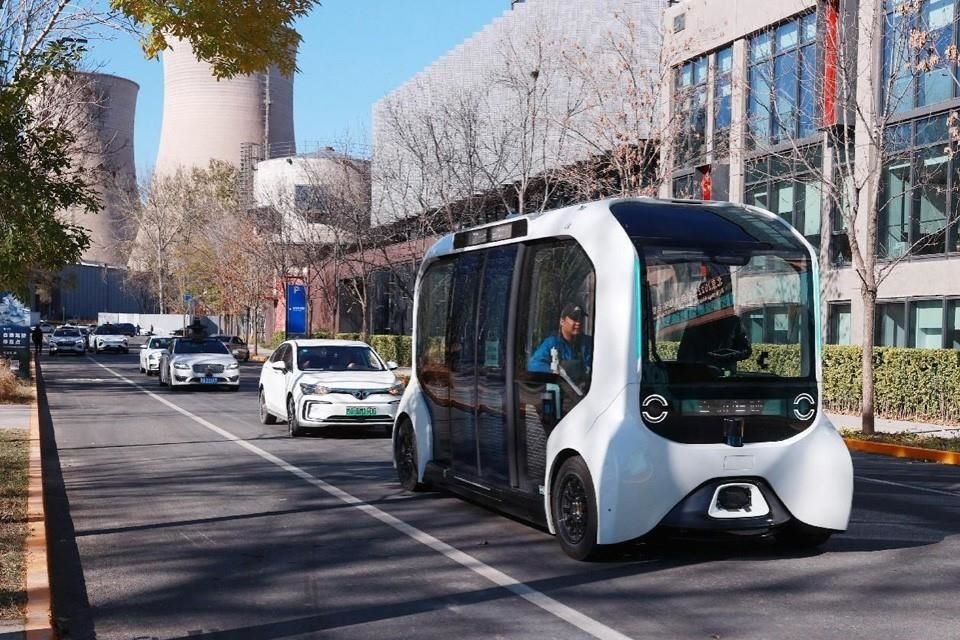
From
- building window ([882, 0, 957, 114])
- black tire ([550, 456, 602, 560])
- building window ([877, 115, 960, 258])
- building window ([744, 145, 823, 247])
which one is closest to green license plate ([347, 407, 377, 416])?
building window ([882, 0, 957, 114])

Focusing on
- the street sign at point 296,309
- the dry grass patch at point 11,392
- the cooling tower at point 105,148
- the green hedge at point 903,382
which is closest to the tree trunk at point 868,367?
the green hedge at point 903,382

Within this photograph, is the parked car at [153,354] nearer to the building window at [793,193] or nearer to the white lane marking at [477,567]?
the building window at [793,193]

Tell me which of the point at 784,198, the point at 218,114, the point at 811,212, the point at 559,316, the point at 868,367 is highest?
the point at 218,114

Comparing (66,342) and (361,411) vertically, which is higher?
(66,342)

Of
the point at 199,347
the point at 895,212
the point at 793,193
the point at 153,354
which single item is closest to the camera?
the point at 895,212

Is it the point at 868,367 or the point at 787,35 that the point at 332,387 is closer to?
the point at 868,367

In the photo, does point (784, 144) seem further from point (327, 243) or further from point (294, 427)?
point (327, 243)

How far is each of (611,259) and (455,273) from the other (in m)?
3.06

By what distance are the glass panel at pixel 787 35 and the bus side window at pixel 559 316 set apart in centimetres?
2011

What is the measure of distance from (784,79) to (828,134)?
2.99 metres

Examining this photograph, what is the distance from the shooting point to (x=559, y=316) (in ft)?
30.0

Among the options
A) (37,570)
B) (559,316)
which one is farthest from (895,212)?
(37,570)

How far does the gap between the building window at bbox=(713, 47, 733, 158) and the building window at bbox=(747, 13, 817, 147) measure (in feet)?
1.90

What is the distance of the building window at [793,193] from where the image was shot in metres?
28.1
